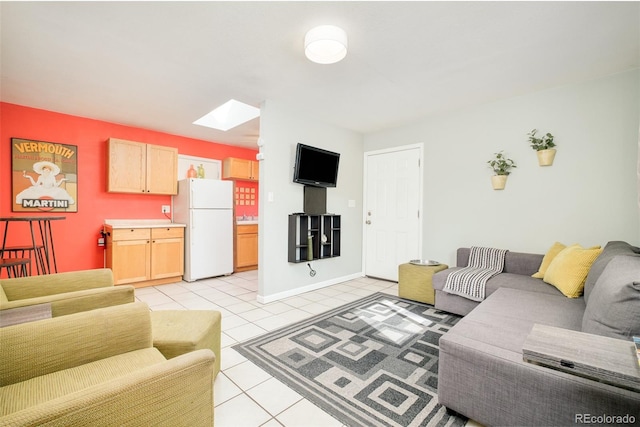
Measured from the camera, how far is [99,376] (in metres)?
1.11

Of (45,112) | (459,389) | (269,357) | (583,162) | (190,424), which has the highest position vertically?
(45,112)

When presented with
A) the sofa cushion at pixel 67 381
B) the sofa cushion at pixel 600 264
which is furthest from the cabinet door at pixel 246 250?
the sofa cushion at pixel 600 264

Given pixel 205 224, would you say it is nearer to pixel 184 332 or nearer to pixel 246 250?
pixel 246 250

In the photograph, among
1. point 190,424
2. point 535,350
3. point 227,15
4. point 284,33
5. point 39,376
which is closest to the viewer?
point 535,350

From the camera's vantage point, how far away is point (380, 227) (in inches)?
177

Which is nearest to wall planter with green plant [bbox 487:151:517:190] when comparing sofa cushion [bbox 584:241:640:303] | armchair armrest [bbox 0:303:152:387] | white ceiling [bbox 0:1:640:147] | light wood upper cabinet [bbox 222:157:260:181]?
white ceiling [bbox 0:1:640:147]

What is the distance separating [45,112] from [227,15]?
3.40 metres

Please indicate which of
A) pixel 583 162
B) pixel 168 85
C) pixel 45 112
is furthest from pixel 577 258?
pixel 45 112

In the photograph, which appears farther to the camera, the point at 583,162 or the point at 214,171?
the point at 214,171

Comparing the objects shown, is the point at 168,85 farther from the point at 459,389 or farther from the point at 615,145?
the point at 615,145

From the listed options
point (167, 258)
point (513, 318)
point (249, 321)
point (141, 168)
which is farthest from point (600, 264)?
point (141, 168)

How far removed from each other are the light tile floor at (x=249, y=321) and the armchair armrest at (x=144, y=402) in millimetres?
560

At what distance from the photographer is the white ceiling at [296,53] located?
184 cm

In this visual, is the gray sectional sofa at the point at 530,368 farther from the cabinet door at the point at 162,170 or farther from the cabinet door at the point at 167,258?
the cabinet door at the point at 162,170
